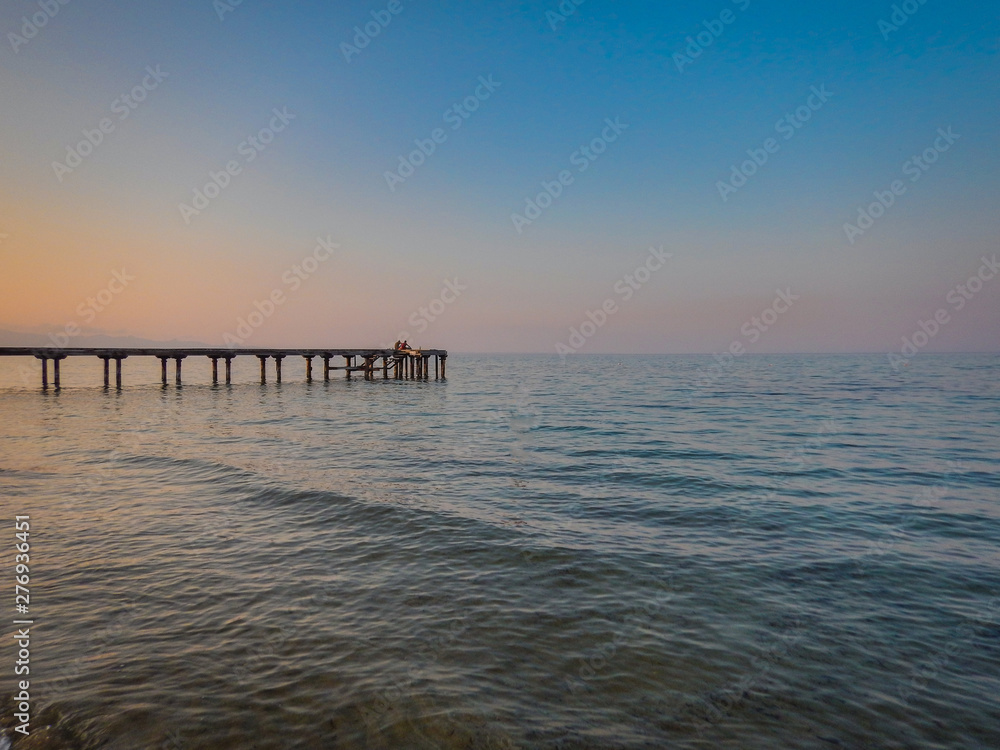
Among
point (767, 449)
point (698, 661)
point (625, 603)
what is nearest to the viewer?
point (698, 661)

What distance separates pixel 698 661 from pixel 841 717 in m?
1.29

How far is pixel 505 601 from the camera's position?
686 cm

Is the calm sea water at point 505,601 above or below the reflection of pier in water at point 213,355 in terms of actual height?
below

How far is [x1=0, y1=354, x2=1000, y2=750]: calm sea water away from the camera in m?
4.59

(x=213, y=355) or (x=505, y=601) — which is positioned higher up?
(x=213, y=355)

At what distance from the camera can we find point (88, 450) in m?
17.2

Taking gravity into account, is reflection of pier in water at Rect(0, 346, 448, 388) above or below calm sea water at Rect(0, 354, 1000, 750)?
above

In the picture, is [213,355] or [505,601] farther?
[213,355]

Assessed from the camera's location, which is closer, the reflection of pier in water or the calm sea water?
the calm sea water

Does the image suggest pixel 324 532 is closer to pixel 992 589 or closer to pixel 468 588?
pixel 468 588

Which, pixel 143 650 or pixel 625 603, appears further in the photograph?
pixel 625 603

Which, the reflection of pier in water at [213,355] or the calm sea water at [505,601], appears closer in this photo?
the calm sea water at [505,601]

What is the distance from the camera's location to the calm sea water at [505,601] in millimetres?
4594

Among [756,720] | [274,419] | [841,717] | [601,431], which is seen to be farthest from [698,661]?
[274,419]
